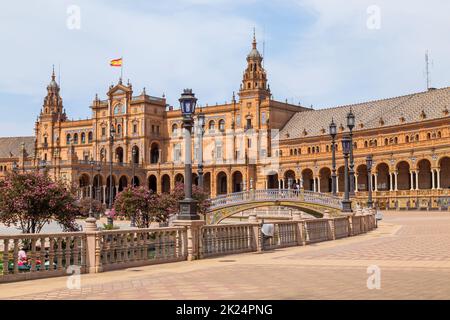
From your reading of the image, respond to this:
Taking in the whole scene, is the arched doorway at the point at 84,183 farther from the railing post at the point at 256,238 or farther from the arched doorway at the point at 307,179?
the railing post at the point at 256,238

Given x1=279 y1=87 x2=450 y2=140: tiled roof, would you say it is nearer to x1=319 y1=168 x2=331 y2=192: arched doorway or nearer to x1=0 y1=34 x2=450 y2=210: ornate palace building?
x1=0 y1=34 x2=450 y2=210: ornate palace building

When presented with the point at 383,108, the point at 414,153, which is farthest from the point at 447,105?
the point at 383,108

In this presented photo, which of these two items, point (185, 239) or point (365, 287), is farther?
point (185, 239)

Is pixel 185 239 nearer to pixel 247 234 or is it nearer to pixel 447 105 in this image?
pixel 247 234

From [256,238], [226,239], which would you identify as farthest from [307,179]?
[226,239]

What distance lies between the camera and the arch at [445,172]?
75.6m

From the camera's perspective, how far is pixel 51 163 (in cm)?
10144

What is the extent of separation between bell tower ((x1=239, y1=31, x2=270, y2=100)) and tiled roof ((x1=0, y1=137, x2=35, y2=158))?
2074 inches

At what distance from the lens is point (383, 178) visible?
84.3 metres

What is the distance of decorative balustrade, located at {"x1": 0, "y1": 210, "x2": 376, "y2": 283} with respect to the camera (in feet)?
47.2

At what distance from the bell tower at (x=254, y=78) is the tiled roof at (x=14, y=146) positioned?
5267 centimetres

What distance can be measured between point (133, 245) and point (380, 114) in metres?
78.0

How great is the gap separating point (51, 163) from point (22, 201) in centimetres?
7325
